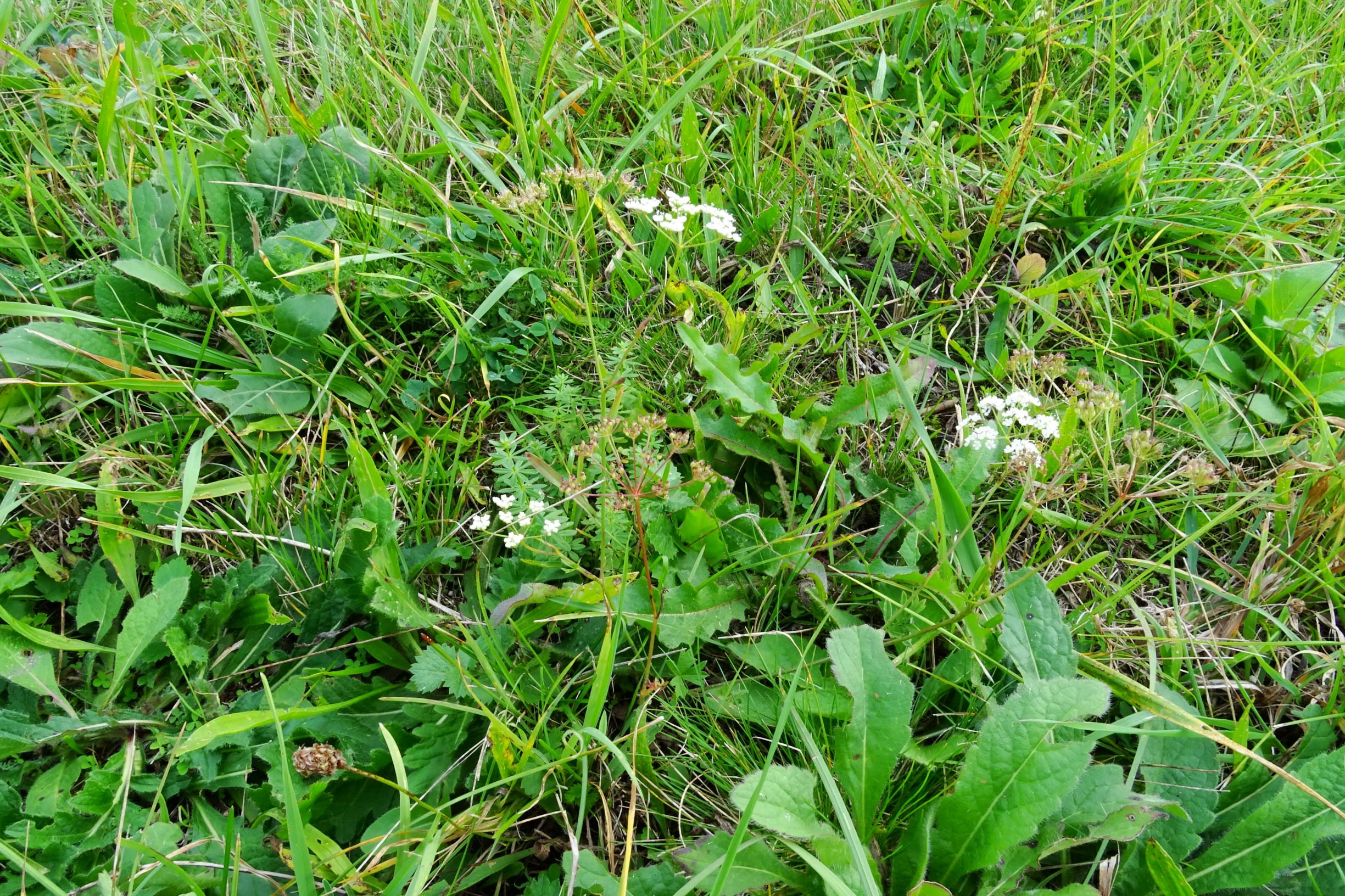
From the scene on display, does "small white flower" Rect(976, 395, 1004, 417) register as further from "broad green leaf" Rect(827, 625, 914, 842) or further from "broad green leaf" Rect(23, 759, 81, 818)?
"broad green leaf" Rect(23, 759, 81, 818)

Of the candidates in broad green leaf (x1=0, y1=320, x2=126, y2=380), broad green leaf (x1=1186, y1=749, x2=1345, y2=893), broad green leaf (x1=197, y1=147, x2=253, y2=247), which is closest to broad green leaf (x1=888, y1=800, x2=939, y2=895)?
broad green leaf (x1=1186, y1=749, x2=1345, y2=893)

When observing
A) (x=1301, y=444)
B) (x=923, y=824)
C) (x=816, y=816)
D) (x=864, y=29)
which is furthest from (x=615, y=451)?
(x=864, y=29)

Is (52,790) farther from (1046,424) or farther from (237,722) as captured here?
(1046,424)

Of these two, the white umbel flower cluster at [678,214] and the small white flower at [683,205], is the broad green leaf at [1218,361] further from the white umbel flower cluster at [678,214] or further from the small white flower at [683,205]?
the small white flower at [683,205]

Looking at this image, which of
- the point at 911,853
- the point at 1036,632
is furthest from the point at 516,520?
the point at 1036,632

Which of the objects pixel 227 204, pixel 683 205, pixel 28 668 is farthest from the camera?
pixel 227 204

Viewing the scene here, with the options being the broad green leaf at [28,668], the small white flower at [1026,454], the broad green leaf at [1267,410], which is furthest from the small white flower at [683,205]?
the broad green leaf at [28,668]

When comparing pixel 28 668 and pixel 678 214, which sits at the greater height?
pixel 678 214
